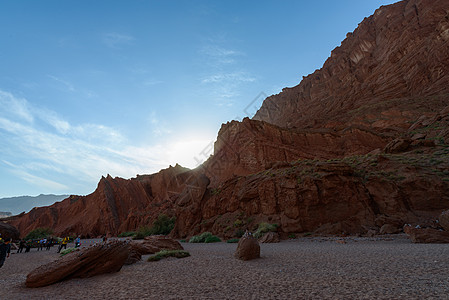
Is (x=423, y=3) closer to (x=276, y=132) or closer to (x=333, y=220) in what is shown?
(x=276, y=132)

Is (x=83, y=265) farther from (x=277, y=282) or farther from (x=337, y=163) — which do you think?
(x=337, y=163)

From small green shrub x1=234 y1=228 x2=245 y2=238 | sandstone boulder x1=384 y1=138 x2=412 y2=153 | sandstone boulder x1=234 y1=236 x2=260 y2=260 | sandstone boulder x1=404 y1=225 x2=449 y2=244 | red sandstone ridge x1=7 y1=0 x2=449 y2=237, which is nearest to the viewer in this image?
sandstone boulder x1=234 y1=236 x2=260 y2=260

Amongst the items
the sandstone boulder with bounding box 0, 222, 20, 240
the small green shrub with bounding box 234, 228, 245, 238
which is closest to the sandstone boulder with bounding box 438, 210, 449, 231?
the small green shrub with bounding box 234, 228, 245, 238

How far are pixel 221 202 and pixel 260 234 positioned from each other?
8.52 metres

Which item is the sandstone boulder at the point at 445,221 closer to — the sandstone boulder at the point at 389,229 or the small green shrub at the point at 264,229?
the sandstone boulder at the point at 389,229

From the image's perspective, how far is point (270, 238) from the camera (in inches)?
647

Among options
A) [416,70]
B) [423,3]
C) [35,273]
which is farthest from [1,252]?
[423,3]

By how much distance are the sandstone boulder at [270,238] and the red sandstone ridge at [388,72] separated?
38.5 m

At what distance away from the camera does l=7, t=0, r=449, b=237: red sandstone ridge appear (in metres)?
18.3

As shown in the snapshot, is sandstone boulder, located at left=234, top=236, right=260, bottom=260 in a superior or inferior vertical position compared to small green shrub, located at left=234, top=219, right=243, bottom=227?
inferior

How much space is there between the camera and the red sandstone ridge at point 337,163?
1834 cm

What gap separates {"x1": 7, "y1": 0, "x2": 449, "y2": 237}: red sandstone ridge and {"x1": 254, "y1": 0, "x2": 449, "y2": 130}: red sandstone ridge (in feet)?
0.92

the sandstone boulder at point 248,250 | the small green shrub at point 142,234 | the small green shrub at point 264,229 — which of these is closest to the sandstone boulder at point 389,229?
the small green shrub at point 264,229

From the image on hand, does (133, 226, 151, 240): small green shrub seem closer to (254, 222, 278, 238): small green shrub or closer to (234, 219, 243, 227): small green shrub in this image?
(234, 219, 243, 227): small green shrub
